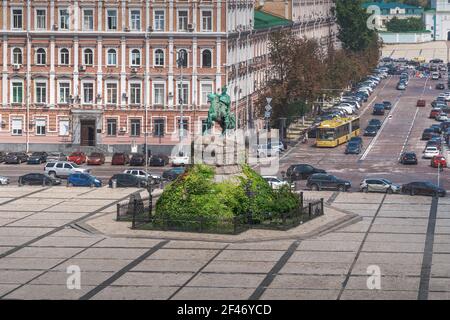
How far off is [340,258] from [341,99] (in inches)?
3460

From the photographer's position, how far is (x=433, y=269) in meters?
54.0

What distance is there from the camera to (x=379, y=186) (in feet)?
263

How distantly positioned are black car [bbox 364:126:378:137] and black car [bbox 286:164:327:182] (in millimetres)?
26706

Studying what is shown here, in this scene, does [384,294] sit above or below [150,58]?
below

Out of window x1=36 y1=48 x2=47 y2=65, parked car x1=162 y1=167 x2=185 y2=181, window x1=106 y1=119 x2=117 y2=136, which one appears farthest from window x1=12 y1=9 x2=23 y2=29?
parked car x1=162 y1=167 x2=185 y2=181

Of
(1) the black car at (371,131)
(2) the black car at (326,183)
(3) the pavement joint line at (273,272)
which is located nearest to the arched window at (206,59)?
(1) the black car at (371,131)

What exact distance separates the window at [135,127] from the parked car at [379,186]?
24617 mm

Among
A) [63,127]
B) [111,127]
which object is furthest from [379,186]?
[63,127]

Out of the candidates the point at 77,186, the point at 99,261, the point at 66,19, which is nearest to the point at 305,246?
the point at 99,261

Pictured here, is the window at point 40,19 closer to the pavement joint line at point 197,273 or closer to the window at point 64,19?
the window at point 64,19

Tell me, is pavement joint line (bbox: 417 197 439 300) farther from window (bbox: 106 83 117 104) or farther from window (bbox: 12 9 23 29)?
window (bbox: 12 9 23 29)

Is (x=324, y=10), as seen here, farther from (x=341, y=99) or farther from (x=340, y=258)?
(x=340, y=258)

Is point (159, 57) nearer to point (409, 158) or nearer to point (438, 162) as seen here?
point (409, 158)

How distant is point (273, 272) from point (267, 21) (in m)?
75.8
